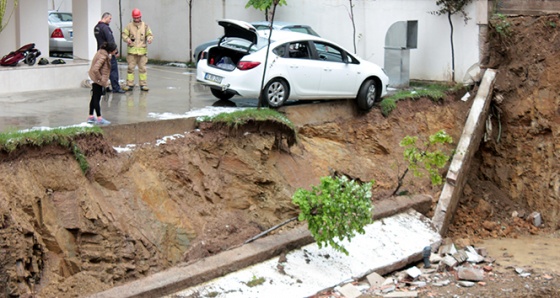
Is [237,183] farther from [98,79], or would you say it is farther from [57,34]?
[57,34]

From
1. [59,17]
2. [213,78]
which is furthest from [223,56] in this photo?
[59,17]

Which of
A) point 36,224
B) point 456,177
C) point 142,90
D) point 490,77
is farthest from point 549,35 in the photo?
point 36,224

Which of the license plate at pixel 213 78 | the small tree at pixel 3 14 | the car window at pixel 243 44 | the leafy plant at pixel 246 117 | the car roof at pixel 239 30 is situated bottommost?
the leafy plant at pixel 246 117

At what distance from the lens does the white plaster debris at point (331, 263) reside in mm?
11503

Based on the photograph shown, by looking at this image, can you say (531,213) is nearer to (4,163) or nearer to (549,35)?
(549,35)

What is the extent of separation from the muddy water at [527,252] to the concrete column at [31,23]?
34.8 feet

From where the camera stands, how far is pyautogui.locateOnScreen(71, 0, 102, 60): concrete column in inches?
740

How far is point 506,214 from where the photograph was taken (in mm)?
17422

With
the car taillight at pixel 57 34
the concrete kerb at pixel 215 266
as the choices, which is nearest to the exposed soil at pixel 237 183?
the concrete kerb at pixel 215 266

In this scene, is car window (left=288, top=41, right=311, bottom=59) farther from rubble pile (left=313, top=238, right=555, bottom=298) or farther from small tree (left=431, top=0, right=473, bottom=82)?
small tree (left=431, top=0, right=473, bottom=82)

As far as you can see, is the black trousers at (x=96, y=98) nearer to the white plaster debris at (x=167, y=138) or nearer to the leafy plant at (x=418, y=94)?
the white plaster debris at (x=167, y=138)

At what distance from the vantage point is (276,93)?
15969 mm

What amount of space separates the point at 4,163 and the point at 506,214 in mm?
10494

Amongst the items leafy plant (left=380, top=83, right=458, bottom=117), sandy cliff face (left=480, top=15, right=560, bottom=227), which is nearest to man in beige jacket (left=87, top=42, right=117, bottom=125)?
leafy plant (left=380, top=83, right=458, bottom=117)
